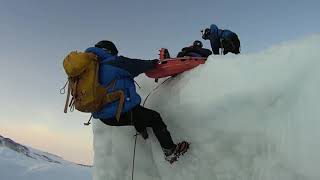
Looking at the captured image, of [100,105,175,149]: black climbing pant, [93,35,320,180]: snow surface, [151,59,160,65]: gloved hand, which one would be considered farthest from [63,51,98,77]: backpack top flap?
[93,35,320,180]: snow surface

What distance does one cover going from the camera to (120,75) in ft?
20.2

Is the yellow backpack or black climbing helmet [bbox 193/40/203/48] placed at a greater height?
black climbing helmet [bbox 193/40/203/48]

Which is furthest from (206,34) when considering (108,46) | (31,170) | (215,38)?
(31,170)

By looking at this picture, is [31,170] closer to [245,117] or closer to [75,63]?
[75,63]

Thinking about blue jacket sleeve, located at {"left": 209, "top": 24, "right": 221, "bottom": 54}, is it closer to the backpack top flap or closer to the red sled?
the red sled

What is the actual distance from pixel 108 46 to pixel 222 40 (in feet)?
6.18

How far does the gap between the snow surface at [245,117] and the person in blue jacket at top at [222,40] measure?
1188mm

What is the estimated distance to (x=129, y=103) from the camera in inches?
241

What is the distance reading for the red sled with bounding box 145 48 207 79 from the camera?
6574 mm

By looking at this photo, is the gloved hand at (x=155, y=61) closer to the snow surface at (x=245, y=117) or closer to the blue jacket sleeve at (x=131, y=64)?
the blue jacket sleeve at (x=131, y=64)

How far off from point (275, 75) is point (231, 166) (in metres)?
1.19

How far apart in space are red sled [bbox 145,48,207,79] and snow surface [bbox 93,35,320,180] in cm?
14

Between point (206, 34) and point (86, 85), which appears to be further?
point (206, 34)

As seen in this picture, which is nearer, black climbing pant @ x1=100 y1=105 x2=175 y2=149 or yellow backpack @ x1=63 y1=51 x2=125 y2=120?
yellow backpack @ x1=63 y1=51 x2=125 y2=120
